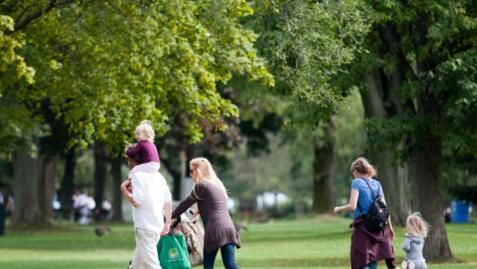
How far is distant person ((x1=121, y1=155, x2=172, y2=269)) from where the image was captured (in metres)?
15.2

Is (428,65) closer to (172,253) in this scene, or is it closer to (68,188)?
(172,253)

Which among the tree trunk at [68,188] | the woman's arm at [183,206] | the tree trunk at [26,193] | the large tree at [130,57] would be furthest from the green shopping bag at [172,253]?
the tree trunk at [68,188]

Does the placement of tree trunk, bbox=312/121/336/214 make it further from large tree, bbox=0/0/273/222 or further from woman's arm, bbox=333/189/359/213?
woman's arm, bbox=333/189/359/213

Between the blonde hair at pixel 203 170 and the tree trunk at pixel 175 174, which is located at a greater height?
the tree trunk at pixel 175 174

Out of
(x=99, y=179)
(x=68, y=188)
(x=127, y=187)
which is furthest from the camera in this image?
(x=99, y=179)

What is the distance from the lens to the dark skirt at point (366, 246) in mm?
16172

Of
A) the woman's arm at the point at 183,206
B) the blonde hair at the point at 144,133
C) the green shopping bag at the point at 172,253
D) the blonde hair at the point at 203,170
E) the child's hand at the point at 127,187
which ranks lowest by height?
the green shopping bag at the point at 172,253

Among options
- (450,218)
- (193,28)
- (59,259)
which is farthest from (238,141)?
(193,28)

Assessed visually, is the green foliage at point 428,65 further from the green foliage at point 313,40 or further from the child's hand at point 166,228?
the child's hand at point 166,228

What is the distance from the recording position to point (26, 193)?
1917 inches

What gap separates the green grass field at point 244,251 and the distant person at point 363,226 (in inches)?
285

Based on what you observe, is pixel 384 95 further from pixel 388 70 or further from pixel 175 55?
pixel 175 55

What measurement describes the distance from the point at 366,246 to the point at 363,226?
25 cm

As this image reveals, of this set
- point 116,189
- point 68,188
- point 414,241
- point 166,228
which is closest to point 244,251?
point 414,241
